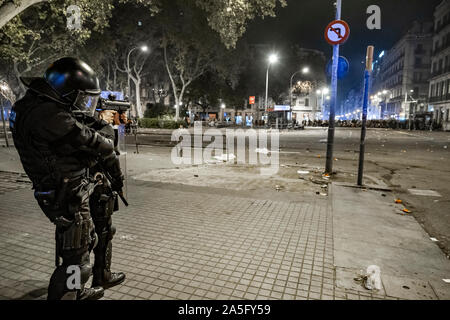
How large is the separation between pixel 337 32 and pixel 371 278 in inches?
277

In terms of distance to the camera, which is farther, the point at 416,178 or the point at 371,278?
the point at 416,178

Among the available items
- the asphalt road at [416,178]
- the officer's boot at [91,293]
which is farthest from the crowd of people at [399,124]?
the officer's boot at [91,293]

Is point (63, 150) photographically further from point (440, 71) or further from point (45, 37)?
point (440, 71)

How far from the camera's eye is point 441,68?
49.0m

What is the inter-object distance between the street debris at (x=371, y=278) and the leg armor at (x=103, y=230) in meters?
2.54

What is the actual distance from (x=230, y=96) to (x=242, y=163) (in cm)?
3818

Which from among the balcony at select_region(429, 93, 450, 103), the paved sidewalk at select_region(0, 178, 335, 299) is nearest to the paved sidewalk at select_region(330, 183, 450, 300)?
the paved sidewalk at select_region(0, 178, 335, 299)

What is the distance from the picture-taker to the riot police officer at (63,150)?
6.93ft

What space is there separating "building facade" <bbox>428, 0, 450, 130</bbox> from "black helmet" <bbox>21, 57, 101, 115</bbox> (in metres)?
53.6

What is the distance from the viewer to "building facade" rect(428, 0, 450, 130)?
4662cm

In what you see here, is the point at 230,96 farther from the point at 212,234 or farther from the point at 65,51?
the point at 212,234

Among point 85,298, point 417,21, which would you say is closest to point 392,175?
point 85,298

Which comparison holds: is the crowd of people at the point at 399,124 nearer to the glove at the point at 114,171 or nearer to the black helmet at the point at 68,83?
the glove at the point at 114,171

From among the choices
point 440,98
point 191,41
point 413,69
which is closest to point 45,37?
point 191,41
